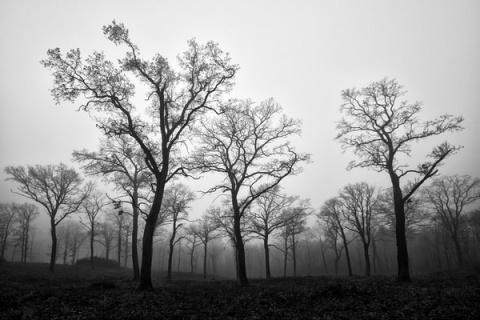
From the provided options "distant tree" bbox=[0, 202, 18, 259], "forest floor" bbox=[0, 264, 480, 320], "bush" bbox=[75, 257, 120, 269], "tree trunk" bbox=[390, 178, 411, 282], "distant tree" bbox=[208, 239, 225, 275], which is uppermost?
"distant tree" bbox=[0, 202, 18, 259]

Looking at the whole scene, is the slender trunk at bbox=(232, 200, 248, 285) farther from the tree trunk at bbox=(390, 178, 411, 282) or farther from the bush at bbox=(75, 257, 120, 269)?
the bush at bbox=(75, 257, 120, 269)

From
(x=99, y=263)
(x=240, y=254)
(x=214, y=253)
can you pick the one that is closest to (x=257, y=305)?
(x=240, y=254)

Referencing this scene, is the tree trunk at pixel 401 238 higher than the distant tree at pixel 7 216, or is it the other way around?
the distant tree at pixel 7 216

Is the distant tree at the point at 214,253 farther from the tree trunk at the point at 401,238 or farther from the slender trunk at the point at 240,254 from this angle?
the tree trunk at the point at 401,238

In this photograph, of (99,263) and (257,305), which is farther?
(99,263)

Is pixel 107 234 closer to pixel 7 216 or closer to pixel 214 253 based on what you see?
pixel 7 216

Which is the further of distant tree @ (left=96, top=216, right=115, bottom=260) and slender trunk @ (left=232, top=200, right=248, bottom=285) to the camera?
distant tree @ (left=96, top=216, right=115, bottom=260)

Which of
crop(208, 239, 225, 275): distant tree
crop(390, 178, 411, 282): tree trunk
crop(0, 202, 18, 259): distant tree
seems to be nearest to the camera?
crop(390, 178, 411, 282): tree trunk

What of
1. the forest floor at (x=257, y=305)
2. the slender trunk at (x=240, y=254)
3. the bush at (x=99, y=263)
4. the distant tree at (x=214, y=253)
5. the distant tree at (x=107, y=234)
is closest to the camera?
the forest floor at (x=257, y=305)

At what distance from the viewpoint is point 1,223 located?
155 feet

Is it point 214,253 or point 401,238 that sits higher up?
point 401,238

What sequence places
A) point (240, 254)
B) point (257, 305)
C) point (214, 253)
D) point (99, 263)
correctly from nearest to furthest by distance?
point (257, 305) → point (240, 254) → point (99, 263) → point (214, 253)

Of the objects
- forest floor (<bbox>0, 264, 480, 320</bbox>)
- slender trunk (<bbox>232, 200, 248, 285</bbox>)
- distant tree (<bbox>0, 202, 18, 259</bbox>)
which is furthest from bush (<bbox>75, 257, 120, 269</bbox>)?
forest floor (<bbox>0, 264, 480, 320</bbox>)

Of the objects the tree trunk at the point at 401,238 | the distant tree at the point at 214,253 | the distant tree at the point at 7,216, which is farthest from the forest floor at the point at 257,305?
the distant tree at the point at 7,216
